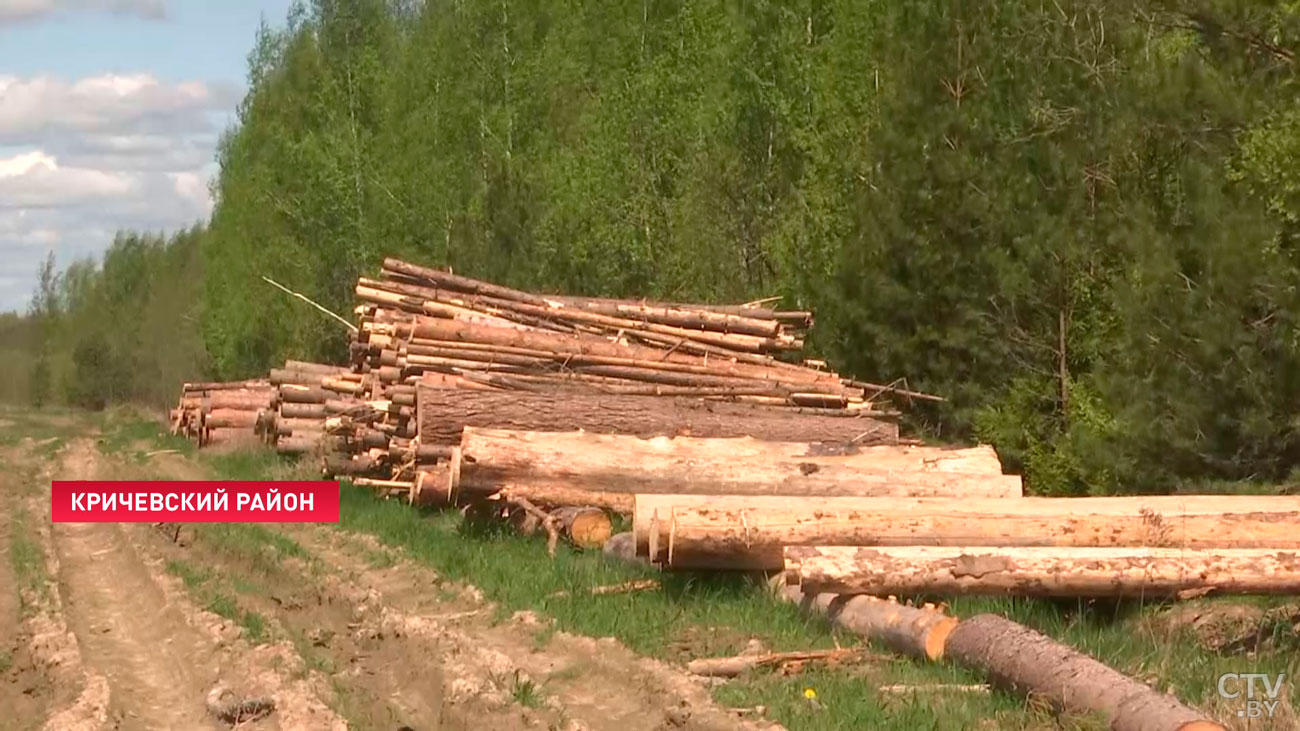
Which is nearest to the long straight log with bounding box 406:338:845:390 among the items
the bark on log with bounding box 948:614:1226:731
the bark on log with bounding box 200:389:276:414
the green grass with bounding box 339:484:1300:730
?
the green grass with bounding box 339:484:1300:730

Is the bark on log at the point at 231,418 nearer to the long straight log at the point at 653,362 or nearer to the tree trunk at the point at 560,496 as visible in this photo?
the long straight log at the point at 653,362

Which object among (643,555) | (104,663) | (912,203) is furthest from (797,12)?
(104,663)

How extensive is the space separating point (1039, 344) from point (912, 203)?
2.15 metres

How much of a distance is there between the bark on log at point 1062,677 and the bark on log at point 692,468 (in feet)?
12.3

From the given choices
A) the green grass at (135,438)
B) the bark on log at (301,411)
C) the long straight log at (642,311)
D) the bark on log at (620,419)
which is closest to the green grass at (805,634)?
the bark on log at (620,419)

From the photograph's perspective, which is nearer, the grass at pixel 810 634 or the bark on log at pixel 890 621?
the grass at pixel 810 634

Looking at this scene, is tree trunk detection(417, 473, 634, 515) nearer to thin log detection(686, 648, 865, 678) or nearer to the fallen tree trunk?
the fallen tree trunk

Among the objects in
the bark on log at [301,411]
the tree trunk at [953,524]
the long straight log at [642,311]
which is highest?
the long straight log at [642,311]

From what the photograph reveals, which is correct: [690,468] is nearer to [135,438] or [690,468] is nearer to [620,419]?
[620,419]

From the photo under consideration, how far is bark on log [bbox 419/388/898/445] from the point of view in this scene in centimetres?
1313

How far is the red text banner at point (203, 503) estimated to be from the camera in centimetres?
1736

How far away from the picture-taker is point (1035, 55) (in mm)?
16062

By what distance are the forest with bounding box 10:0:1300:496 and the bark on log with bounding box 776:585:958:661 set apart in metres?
4.60

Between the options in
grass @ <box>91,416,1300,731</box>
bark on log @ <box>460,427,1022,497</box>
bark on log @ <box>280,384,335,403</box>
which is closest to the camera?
grass @ <box>91,416,1300,731</box>
